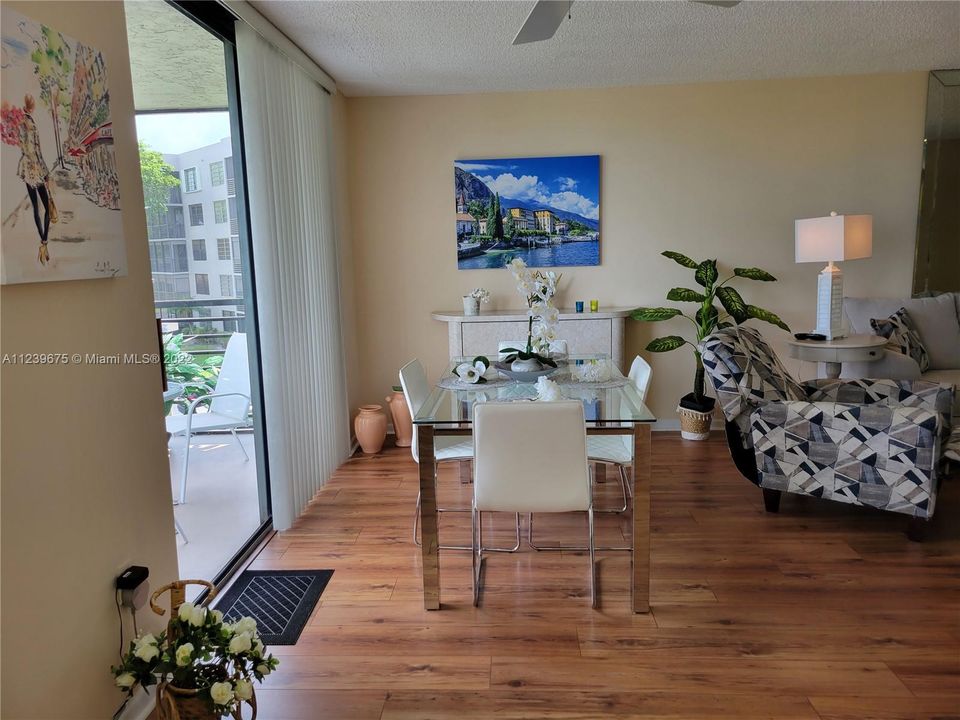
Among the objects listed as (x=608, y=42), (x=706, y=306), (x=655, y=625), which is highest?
(x=608, y=42)

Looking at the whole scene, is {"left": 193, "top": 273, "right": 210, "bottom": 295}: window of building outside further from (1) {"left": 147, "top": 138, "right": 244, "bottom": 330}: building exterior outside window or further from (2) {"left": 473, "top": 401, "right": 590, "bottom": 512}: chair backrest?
(2) {"left": 473, "top": 401, "right": 590, "bottom": 512}: chair backrest

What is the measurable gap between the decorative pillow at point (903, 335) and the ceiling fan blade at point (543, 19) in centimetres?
313

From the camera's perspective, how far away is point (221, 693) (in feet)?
5.52

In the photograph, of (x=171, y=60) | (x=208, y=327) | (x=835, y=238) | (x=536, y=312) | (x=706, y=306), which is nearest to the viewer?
(x=536, y=312)

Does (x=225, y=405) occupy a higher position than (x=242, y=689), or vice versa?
(x=225, y=405)

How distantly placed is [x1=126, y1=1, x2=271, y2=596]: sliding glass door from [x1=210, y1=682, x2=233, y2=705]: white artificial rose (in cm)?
124

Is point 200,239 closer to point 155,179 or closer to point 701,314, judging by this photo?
point 155,179

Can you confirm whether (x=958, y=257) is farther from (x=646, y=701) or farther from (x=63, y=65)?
(x=63, y=65)

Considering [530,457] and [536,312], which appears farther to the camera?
[536,312]

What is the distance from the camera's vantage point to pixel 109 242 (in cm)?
188

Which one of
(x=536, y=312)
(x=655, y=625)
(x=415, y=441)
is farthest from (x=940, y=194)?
(x=415, y=441)

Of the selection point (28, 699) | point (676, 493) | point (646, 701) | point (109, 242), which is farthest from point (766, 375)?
point (28, 699)

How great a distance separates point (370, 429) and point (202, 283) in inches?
57.7

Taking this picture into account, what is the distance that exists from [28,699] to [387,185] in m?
3.98
